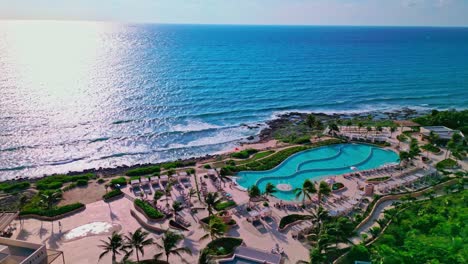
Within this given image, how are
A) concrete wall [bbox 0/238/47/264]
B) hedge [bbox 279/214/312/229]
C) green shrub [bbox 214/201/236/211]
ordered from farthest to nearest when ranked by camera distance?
green shrub [bbox 214/201/236/211], hedge [bbox 279/214/312/229], concrete wall [bbox 0/238/47/264]

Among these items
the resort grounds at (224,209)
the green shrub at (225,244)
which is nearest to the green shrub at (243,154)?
the resort grounds at (224,209)

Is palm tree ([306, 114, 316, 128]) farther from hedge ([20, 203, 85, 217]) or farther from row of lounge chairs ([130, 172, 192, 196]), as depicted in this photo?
hedge ([20, 203, 85, 217])

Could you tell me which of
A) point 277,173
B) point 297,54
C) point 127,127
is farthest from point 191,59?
point 277,173

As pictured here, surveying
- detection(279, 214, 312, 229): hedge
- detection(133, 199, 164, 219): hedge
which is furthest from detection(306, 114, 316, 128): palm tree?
detection(133, 199, 164, 219): hedge

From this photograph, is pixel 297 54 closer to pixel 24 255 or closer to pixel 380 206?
pixel 380 206

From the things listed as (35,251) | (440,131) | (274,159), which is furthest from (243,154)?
(35,251)

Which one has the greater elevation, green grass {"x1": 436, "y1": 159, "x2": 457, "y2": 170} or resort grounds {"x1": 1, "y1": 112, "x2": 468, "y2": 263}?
green grass {"x1": 436, "y1": 159, "x2": 457, "y2": 170}
